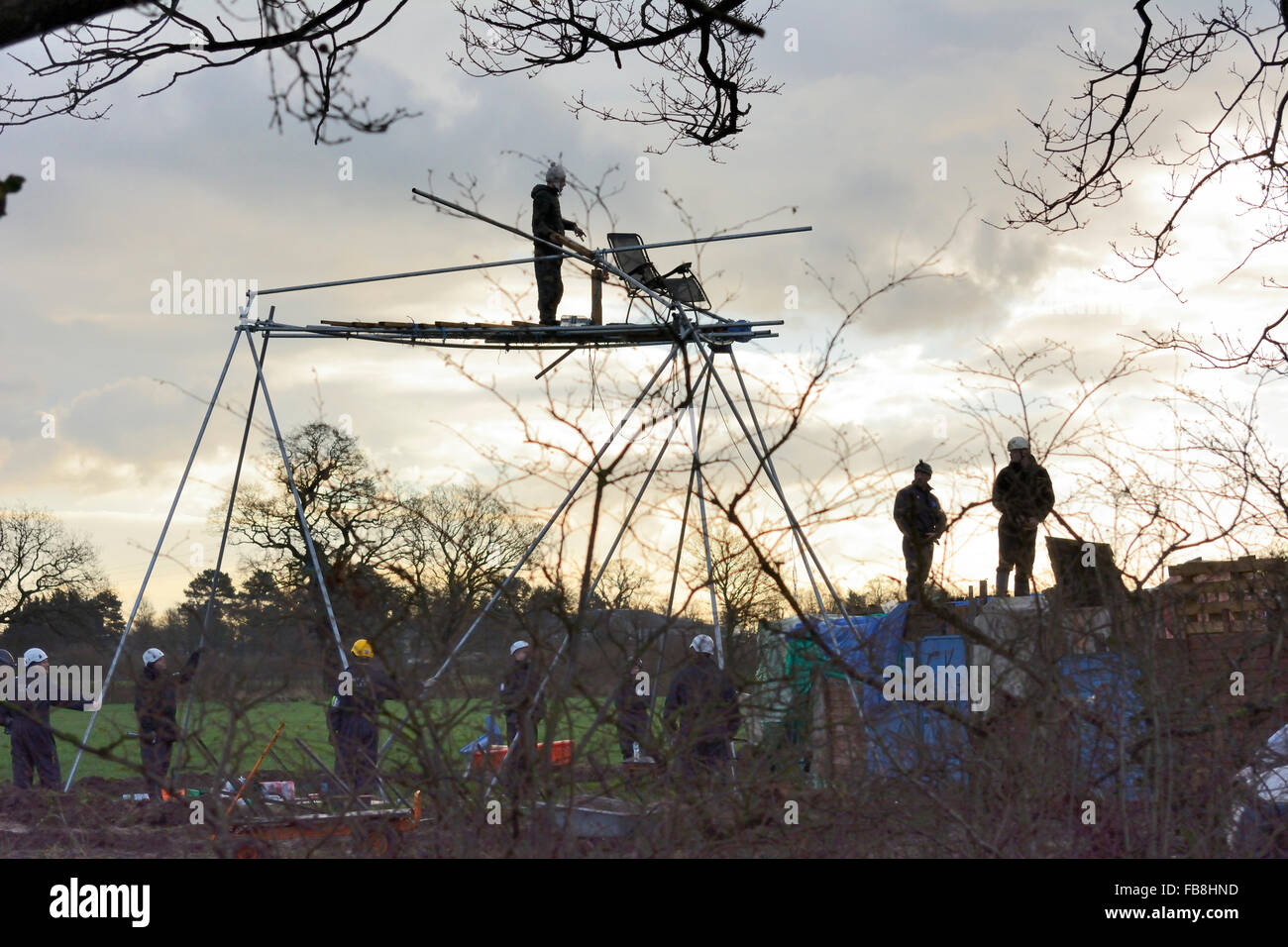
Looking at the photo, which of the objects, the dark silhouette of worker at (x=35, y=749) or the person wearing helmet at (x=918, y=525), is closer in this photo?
the person wearing helmet at (x=918, y=525)

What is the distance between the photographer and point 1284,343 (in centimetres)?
1030

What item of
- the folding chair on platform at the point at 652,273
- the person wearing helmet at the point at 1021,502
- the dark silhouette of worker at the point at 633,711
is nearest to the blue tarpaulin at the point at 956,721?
the dark silhouette of worker at the point at 633,711

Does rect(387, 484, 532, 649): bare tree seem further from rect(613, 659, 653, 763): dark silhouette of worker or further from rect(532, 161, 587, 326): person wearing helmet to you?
rect(532, 161, 587, 326): person wearing helmet

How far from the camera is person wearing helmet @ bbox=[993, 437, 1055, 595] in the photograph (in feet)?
25.6

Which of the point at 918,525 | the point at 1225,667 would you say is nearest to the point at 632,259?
the point at 918,525

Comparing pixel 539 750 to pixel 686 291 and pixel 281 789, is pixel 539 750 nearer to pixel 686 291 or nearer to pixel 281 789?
pixel 281 789

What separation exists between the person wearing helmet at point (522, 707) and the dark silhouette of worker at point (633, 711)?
0.37 meters

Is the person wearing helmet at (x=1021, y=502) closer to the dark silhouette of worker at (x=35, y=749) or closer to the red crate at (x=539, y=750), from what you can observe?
the red crate at (x=539, y=750)

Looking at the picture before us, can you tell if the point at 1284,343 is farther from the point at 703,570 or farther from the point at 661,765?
the point at 661,765

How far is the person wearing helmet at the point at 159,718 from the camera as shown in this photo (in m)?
5.65

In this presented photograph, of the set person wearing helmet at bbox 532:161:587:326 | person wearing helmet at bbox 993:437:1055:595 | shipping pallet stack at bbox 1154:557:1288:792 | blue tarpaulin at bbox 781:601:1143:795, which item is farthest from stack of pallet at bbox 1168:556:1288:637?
person wearing helmet at bbox 532:161:587:326

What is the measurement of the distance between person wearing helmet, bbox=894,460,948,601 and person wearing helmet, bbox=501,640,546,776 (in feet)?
7.51

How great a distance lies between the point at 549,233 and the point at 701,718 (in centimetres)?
585
